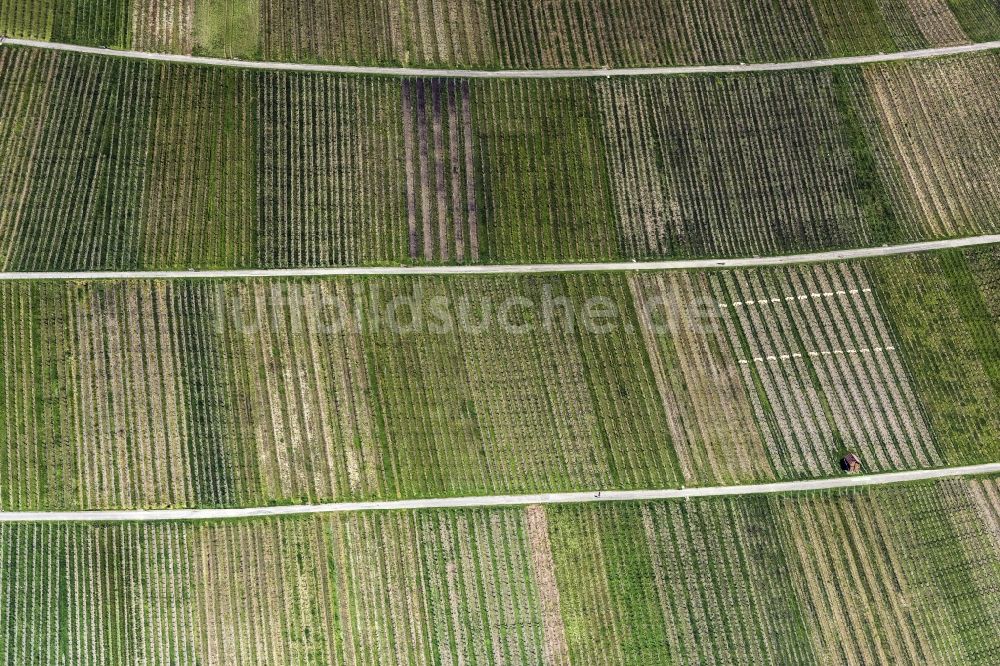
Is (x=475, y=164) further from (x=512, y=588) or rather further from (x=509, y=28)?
(x=512, y=588)

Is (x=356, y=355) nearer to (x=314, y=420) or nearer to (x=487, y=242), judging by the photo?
(x=314, y=420)

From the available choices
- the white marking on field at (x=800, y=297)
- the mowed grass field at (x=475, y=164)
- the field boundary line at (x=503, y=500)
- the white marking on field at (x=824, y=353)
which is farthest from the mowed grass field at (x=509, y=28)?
the field boundary line at (x=503, y=500)

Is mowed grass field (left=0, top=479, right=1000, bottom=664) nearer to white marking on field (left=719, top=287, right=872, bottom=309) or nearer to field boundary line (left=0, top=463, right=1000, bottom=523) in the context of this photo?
field boundary line (left=0, top=463, right=1000, bottom=523)

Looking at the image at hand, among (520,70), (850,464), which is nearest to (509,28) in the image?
(520,70)

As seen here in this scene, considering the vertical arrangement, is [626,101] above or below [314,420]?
above

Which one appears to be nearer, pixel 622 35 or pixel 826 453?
pixel 826 453

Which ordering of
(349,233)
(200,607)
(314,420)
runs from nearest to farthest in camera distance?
(200,607) < (314,420) < (349,233)

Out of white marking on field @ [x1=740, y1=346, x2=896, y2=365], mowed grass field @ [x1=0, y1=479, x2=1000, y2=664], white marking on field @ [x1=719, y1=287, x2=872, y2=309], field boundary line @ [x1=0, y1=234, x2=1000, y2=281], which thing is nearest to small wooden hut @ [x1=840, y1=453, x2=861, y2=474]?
mowed grass field @ [x1=0, y1=479, x2=1000, y2=664]

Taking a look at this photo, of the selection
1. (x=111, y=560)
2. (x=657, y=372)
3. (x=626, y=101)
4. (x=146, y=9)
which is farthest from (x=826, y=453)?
(x=146, y=9)
